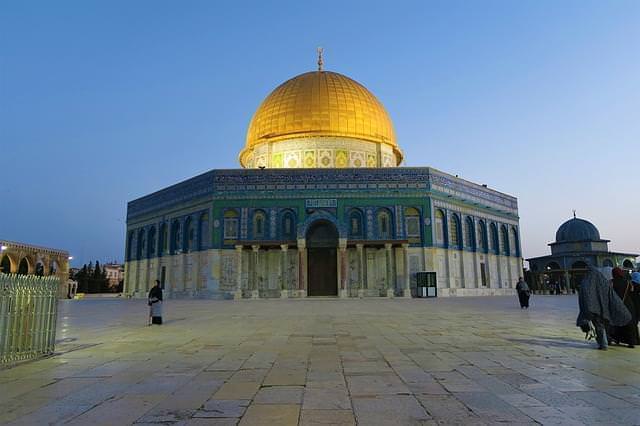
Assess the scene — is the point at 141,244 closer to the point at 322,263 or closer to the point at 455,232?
the point at 322,263

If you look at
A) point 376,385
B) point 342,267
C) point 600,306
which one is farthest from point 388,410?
point 342,267

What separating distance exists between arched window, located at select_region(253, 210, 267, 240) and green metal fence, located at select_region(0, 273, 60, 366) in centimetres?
2106

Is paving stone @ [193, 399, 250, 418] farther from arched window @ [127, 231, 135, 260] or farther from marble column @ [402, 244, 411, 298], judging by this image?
arched window @ [127, 231, 135, 260]

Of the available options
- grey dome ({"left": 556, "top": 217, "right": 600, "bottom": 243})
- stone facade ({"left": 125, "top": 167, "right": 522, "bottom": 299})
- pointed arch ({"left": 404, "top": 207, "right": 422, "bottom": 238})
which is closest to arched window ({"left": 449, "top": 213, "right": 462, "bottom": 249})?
stone facade ({"left": 125, "top": 167, "right": 522, "bottom": 299})

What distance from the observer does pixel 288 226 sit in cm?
2733

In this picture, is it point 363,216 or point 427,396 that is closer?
point 427,396

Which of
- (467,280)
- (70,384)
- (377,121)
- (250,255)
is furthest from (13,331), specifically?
(377,121)

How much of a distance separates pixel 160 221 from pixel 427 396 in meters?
30.7

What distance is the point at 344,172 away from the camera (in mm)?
27734

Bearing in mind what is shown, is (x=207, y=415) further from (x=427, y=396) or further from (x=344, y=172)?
(x=344, y=172)

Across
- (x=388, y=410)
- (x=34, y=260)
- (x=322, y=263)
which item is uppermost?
(x=34, y=260)

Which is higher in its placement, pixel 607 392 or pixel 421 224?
pixel 421 224

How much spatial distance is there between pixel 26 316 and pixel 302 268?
815 inches

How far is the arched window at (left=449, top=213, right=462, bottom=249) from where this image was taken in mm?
29219
